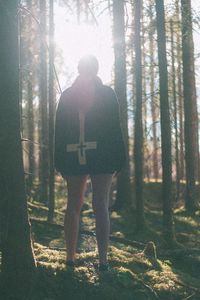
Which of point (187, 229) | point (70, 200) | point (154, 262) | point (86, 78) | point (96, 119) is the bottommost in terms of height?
point (187, 229)

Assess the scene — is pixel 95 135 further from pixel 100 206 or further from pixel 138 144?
pixel 138 144

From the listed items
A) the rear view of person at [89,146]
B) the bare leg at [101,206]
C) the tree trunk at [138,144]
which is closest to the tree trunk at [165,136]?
the tree trunk at [138,144]

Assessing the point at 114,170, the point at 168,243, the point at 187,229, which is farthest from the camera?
the point at 187,229

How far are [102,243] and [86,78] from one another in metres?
1.82

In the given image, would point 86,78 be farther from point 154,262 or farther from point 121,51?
point 121,51

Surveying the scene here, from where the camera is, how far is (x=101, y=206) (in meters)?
5.11

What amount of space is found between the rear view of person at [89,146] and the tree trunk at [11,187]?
2.44 feet

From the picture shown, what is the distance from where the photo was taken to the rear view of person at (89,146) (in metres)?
5.09

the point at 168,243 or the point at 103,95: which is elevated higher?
the point at 103,95

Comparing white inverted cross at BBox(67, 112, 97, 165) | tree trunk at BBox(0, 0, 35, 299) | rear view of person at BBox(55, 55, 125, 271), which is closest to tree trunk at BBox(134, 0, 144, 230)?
rear view of person at BBox(55, 55, 125, 271)

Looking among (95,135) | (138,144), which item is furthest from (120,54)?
(95,135)

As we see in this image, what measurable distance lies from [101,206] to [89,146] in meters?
0.66

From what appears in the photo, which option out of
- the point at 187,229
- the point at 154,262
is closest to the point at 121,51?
the point at 187,229

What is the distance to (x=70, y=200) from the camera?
5.19 metres
